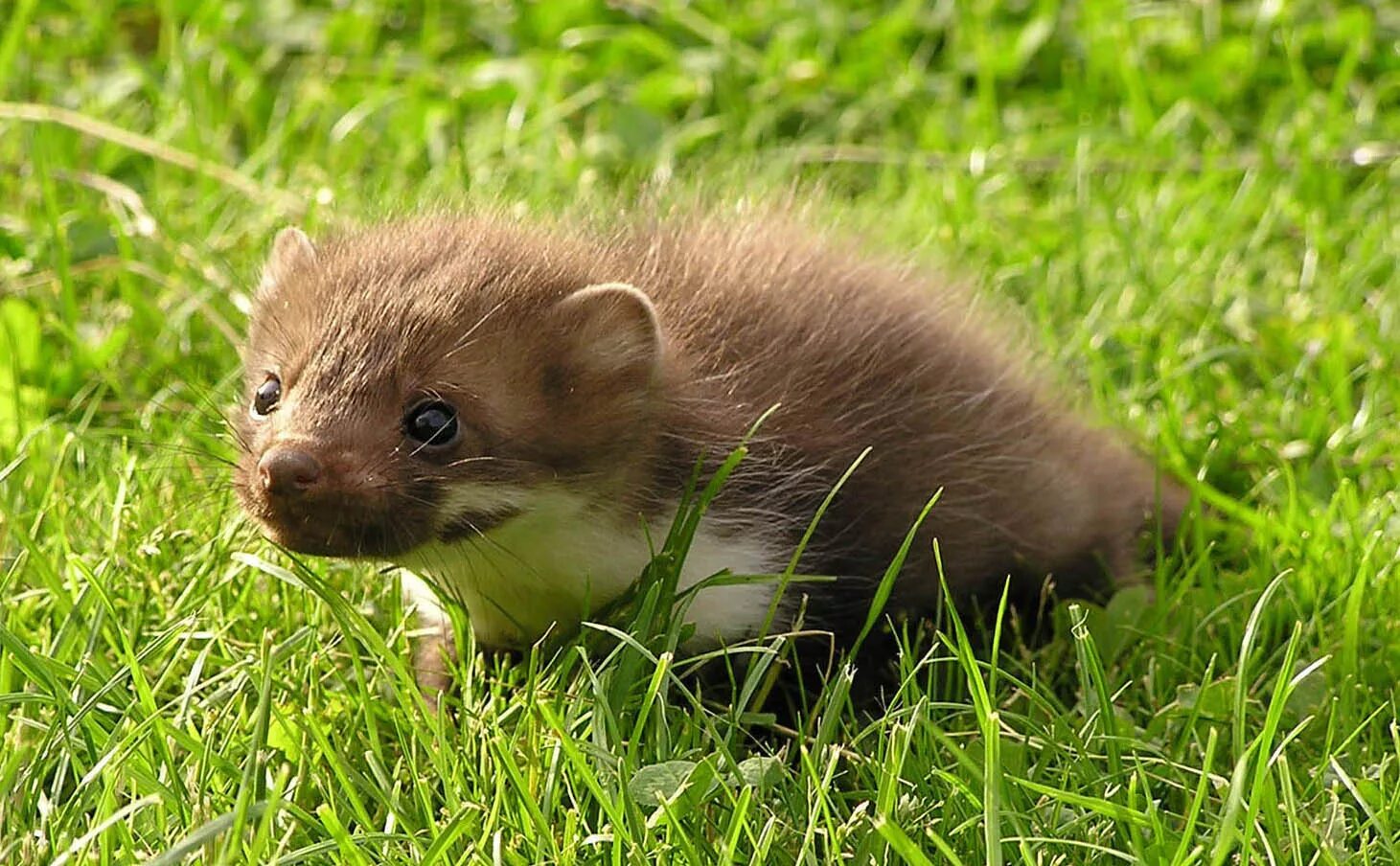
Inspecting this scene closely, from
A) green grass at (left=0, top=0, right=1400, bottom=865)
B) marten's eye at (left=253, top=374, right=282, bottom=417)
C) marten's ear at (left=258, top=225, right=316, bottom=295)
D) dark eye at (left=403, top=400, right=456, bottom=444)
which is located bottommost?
green grass at (left=0, top=0, right=1400, bottom=865)

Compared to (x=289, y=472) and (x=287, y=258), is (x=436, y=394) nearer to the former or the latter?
(x=289, y=472)

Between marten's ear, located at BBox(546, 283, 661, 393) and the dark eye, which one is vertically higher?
marten's ear, located at BBox(546, 283, 661, 393)

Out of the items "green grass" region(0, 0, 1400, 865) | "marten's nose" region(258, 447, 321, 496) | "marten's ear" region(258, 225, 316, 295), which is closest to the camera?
"green grass" region(0, 0, 1400, 865)

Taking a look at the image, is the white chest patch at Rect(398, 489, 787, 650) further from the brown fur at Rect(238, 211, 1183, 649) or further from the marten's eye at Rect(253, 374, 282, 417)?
the marten's eye at Rect(253, 374, 282, 417)

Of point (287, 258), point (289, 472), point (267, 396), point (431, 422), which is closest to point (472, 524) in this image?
point (431, 422)

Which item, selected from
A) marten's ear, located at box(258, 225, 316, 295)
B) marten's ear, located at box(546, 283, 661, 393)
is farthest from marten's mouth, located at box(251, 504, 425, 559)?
marten's ear, located at box(258, 225, 316, 295)

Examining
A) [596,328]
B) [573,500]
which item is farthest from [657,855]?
[596,328]

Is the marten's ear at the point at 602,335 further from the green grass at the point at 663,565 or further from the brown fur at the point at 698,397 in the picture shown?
the green grass at the point at 663,565
